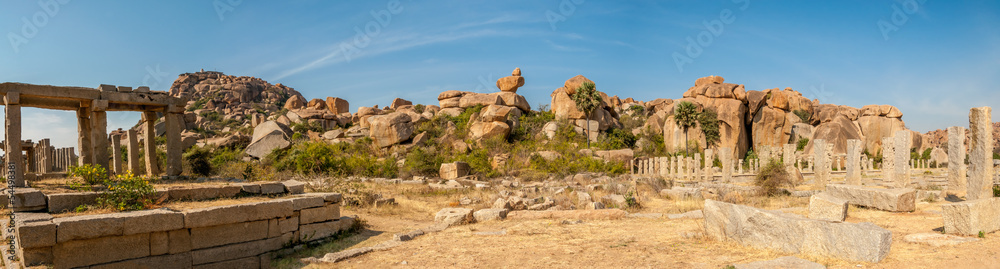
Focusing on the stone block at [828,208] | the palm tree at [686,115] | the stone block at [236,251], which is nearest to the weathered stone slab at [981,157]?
the stone block at [828,208]

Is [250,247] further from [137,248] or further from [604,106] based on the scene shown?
[604,106]

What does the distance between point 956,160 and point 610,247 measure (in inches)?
472

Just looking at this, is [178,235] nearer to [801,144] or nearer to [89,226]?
[89,226]

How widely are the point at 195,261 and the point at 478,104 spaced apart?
123 feet

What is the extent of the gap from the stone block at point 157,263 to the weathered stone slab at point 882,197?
11450mm

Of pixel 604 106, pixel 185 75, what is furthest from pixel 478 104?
pixel 185 75

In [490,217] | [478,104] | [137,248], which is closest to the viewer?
[137,248]

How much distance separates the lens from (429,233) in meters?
9.81

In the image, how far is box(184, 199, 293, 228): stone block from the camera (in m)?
7.18

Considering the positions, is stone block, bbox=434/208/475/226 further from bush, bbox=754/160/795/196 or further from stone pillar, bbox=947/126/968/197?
stone pillar, bbox=947/126/968/197

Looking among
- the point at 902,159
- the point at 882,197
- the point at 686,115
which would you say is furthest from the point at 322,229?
the point at 686,115

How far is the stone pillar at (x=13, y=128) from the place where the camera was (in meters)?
12.5

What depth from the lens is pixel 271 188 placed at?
9.98m

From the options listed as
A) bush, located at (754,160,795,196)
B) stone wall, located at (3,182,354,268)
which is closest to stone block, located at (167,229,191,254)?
stone wall, located at (3,182,354,268)
